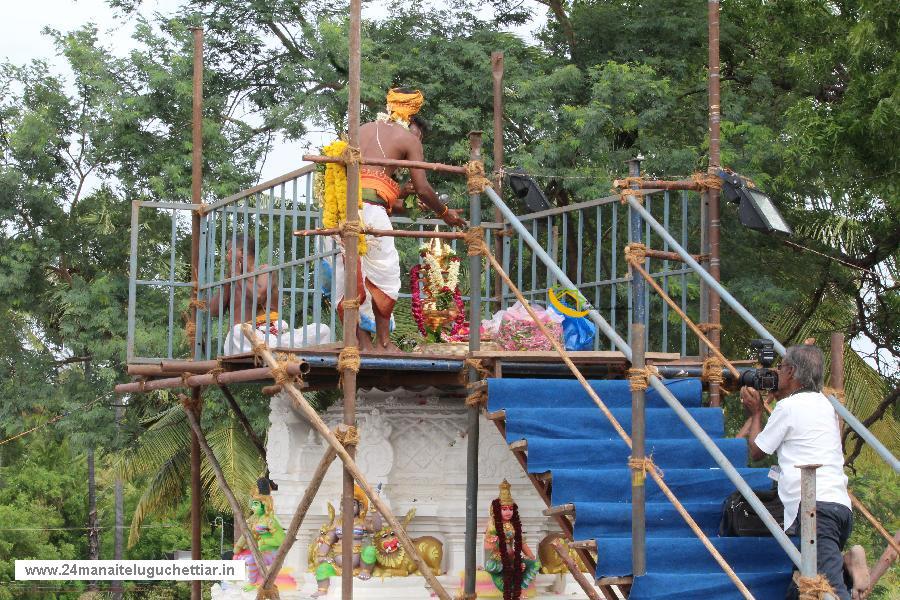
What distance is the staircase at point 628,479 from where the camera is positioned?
286 inches

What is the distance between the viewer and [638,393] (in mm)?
6961

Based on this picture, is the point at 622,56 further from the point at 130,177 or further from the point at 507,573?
the point at 507,573

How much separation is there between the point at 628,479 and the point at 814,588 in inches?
63.7

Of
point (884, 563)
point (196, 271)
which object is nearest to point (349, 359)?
point (196, 271)

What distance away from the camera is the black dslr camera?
7113mm

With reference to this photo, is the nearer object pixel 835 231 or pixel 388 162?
pixel 388 162

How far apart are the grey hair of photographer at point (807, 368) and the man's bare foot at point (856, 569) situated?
2.83ft

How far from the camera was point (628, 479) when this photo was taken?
7.86 meters

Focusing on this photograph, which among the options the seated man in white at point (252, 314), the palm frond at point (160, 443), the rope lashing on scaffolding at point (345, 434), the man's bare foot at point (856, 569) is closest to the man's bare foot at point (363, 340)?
the seated man in white at point (252, 314)

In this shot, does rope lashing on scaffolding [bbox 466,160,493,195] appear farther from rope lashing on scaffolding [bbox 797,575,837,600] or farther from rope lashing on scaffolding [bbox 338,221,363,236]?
rope lashing on scaffolding [bbox 797,575,837,600]

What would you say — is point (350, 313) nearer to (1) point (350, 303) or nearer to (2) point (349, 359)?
(1) point (350, 303)

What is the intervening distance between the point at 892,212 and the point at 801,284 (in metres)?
2.13

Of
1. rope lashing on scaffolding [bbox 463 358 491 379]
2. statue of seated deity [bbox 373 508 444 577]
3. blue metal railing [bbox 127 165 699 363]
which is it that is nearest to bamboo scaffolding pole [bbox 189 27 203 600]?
blue metal railing [bbox 127 165 699 363]

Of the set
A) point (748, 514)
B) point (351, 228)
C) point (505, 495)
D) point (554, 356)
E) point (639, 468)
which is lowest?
point (505, 495)
